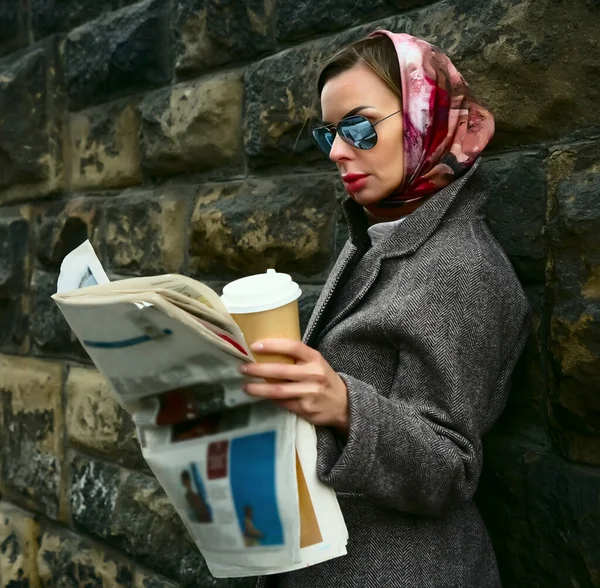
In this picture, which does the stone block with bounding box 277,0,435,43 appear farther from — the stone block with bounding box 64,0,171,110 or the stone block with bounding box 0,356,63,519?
the stone block with bounding box 0,356,63,519

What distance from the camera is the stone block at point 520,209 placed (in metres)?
1.25

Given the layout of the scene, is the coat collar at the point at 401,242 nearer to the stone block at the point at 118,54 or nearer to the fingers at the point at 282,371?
the fingers at the point at 282,371

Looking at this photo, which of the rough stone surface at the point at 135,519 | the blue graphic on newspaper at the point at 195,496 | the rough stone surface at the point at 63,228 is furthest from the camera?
the rough stone surface at the point at 63,228

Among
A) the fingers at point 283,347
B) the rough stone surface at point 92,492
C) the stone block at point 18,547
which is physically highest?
the fingers at point 283,347

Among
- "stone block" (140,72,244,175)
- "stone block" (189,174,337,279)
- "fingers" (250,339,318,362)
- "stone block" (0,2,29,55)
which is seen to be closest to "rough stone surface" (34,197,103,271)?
"stone block" (140,72,244,175)

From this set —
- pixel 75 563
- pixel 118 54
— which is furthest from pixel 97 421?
pixel 118 54

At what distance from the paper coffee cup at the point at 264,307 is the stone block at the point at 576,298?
438mm

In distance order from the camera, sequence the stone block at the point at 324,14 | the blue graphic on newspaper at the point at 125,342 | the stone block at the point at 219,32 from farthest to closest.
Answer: the stone block at the point at 219,32 < the stone block at the point at 324,14 < the blue graphic on newspaper at the point at 125,342

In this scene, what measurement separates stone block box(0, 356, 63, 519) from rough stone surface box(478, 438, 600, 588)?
4.84 ft

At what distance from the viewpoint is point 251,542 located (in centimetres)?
103

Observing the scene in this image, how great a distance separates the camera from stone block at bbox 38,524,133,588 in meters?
2.12

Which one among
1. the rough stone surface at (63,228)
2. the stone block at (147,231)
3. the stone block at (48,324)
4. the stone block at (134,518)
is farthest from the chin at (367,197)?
the stone block at (48,324)

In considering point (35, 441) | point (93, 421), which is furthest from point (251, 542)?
point (35, 441)

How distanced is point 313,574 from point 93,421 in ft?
4.01
